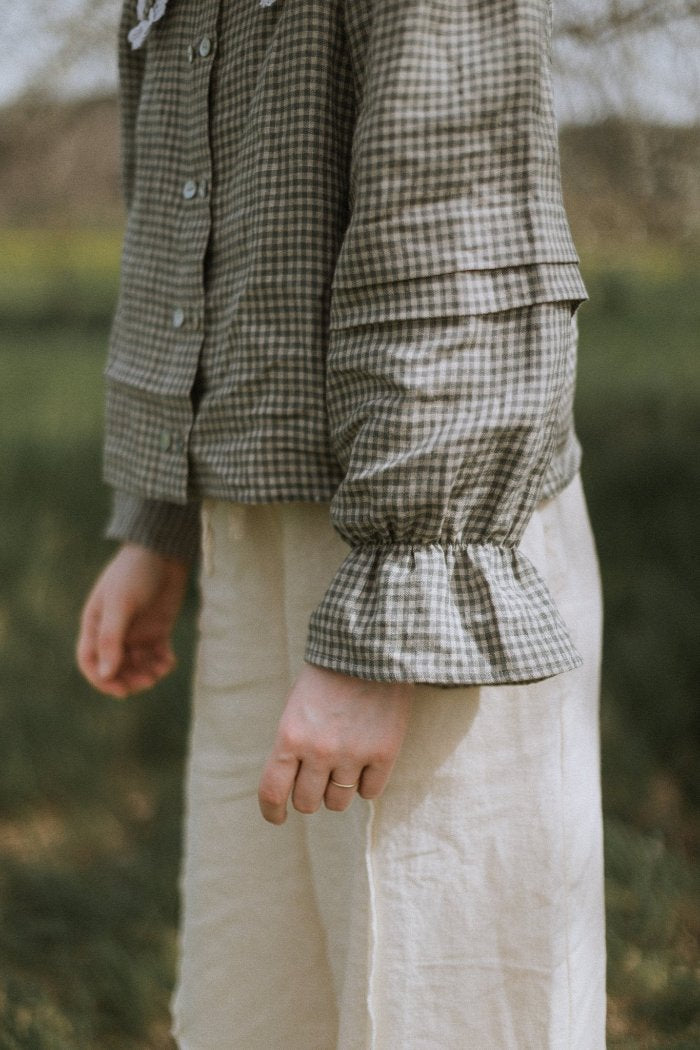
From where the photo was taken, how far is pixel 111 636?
1121 mm

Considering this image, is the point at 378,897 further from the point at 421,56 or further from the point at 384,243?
the point at 421,56

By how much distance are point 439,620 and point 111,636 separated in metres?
0.53

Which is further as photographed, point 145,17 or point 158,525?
point 158,525

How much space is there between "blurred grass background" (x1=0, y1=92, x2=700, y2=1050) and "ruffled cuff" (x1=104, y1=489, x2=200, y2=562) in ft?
2.62

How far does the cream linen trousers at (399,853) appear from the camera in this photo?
0.79 metres

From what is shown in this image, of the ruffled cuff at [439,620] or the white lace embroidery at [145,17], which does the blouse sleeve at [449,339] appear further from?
the white lace embroidery at [145,17]

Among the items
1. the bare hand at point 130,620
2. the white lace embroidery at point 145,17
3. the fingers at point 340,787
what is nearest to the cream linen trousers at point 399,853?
the fingers at point 340,787

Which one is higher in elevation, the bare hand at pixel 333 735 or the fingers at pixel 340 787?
the bare hand at pixel 333 735

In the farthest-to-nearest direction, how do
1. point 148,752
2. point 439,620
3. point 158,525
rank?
point 148,752
point 158,525
point 439,620

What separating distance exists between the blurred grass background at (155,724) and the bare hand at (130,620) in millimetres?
643

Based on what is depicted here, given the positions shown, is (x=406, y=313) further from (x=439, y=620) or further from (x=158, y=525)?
(x=158, y=525)

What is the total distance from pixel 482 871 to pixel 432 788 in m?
0.08

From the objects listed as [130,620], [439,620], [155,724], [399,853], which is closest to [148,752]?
[155,724]

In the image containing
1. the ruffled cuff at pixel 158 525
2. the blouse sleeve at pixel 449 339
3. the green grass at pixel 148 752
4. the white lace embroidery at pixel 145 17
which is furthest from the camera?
the green grass at pixel 148 752
